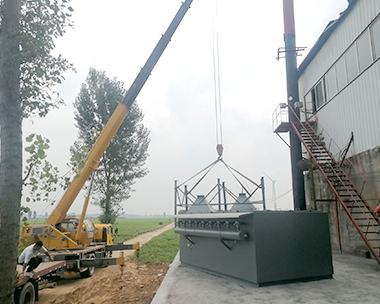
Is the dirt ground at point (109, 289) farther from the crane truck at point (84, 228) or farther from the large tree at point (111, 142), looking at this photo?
the large tree at point (111, 142)

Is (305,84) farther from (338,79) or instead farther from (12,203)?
(12,203)

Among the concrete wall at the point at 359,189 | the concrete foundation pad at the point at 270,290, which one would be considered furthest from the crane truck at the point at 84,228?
the concrete wall at the point at 359,189

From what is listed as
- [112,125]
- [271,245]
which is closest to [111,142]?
[112,125]

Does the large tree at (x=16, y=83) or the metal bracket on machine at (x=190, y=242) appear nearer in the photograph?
the large tree at (x=16, y=83)

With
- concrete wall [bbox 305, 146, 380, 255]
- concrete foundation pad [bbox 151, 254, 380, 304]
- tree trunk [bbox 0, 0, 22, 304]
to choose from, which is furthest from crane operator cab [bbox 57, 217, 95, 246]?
concrete wall [bbox 305, 146, 380, 255]

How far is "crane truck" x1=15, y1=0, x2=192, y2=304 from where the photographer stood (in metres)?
9.91

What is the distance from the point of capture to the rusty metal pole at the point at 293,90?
47.8 ft

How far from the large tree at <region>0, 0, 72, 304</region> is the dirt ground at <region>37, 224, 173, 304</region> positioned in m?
3.70

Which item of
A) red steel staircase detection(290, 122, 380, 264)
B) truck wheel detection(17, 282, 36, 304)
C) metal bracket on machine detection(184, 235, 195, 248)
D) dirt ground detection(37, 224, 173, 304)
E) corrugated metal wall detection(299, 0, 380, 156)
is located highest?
corrugated metal wall detection(299, 0, 380, 156)

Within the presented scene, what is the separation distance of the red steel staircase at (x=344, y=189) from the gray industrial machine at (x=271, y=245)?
2.59 meters

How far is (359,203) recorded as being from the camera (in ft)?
38.0

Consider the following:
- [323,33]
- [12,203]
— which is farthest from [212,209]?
[323,33]

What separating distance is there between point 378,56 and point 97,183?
24.1 meters

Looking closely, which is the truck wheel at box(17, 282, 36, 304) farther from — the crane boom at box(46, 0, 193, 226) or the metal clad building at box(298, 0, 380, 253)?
the metal clad building at box(298, 0, 380, 253)
